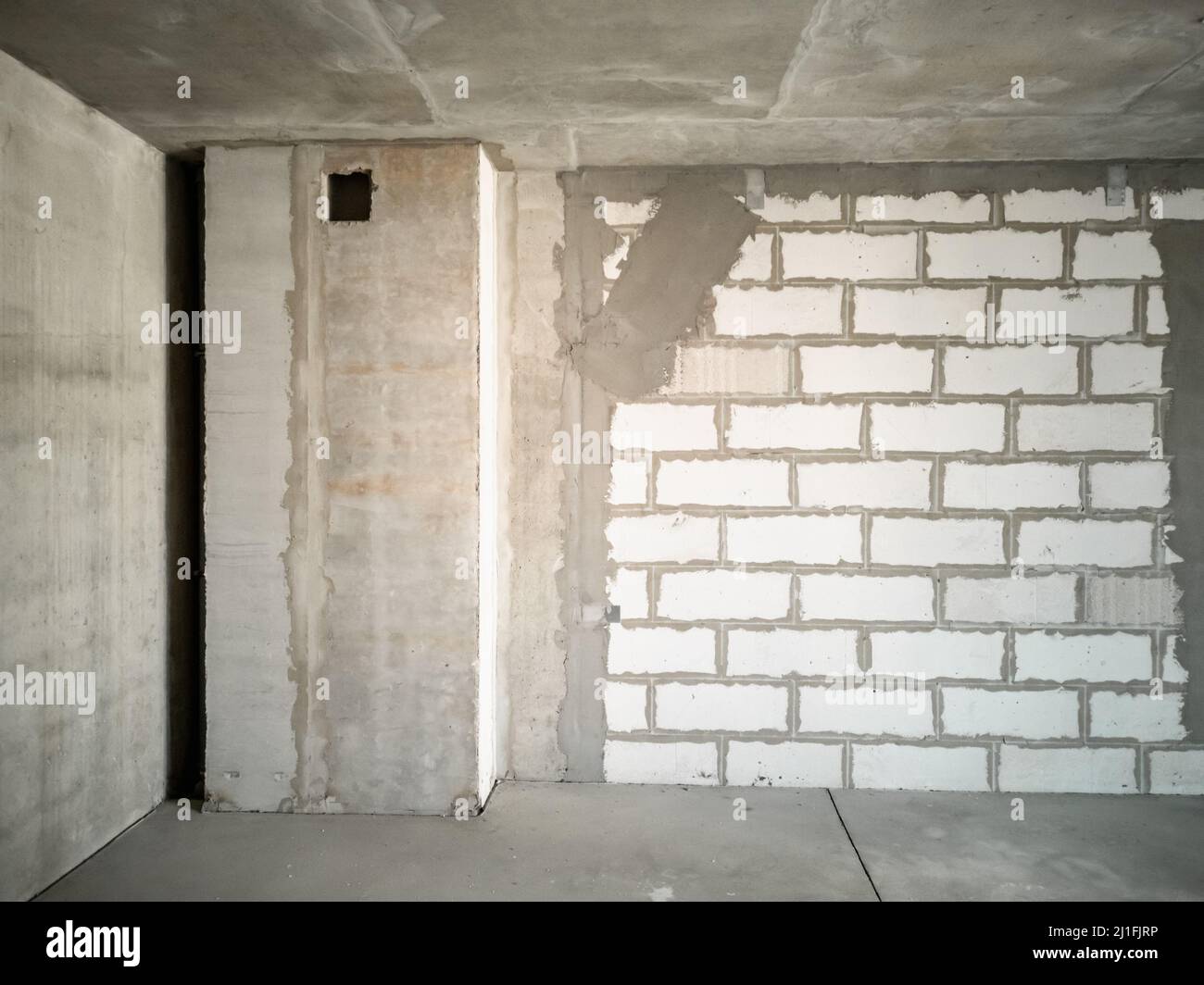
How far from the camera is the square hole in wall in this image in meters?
3.27

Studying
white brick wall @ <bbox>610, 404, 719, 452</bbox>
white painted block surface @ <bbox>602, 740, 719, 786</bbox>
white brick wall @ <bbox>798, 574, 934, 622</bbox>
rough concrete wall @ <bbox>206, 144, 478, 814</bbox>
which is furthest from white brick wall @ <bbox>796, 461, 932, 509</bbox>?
rough concrete wall @ <bbox>206, 144, 478, 814</bbox>

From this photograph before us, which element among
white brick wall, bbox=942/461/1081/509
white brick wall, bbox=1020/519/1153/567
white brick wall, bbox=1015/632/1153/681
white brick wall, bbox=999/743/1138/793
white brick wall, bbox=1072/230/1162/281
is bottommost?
white brick wall, bbox=999/743/1138/793

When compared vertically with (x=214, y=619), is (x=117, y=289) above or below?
above

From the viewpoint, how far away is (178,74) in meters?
2.63

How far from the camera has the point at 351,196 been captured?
10.8ft

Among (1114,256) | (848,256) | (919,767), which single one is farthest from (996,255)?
(919,767)

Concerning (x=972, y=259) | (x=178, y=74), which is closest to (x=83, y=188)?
(x=178, y=74)

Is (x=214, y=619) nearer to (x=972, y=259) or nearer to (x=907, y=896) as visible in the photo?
(x=907, y=896)

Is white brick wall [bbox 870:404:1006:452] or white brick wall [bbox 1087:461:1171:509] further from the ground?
white brick wall [bbox 870:404:1006:452]

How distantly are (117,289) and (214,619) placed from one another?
4.14 feet

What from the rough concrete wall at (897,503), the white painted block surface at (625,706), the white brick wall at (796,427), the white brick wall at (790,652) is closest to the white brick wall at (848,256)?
the rough concrete wall at (897,503)

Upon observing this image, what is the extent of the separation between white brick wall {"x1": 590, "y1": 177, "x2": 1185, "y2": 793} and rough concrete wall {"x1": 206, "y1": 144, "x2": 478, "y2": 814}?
2.39ft

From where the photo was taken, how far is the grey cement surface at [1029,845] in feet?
8.84

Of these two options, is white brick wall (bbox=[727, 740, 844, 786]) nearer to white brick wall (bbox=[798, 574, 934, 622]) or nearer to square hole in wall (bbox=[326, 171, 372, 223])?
white brick wall (bbox=[798, 574, 934, 622])
